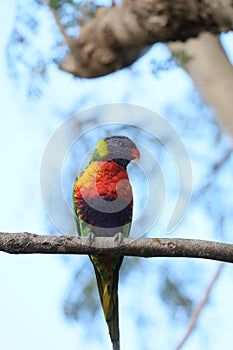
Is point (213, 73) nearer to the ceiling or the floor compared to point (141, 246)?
nearer to the ceiling

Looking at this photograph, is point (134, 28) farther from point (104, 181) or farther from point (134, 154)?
point (104, 181)

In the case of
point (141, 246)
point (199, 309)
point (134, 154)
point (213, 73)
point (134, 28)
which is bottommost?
point (199, 309)

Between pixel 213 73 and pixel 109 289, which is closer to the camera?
pixel 213 73

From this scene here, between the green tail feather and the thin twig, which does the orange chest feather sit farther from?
the thin twig

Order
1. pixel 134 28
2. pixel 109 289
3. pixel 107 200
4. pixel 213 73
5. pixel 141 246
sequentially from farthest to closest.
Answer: pixel 107 200, pixel 109 289, pixel 213 73, pixel 141 246, pixel 134 28

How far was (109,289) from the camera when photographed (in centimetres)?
357

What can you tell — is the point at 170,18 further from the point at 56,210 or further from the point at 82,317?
the point at 82,317

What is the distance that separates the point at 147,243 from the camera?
2.54 metres

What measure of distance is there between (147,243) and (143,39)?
75 centimetres

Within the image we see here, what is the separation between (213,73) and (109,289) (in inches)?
53.7

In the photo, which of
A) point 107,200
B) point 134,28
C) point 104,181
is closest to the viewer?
point 134,28

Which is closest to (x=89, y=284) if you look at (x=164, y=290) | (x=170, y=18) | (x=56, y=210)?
(x=164, y=290)

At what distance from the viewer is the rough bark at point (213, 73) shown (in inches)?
107

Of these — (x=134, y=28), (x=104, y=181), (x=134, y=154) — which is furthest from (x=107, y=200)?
(x=134, y=28)
